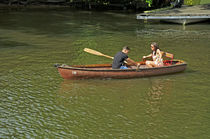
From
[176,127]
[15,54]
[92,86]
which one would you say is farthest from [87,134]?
[15,54]

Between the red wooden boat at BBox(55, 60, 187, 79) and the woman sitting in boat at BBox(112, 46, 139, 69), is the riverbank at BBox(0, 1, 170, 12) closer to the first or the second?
the red wooden boat at BBox(55, 60, 187, 79)

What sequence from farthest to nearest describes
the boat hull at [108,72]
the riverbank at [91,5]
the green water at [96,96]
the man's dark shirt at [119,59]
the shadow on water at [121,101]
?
1. the riverbank at [91,5]
2. the man's dark shirt at [119,59]
3. the boat hull at [108,72]
4. the shadow on water at [121,101]
5. the green water at [96,96]

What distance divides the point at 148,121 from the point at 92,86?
11.7ft

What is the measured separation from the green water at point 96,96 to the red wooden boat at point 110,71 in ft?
0.79

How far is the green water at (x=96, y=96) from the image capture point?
9500 mm

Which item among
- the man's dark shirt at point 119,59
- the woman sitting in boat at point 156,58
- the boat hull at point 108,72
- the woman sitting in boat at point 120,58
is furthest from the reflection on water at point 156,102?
the man's dark shirt at point 119,59

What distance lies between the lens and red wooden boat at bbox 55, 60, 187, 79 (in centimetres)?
1312

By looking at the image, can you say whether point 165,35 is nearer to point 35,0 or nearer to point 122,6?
point 122,6

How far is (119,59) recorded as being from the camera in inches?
531

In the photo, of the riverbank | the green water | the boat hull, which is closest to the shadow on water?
the green water

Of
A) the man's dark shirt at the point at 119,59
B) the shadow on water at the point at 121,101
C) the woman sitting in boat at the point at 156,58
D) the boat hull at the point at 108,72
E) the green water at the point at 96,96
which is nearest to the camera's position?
the green water at the point at 96,96

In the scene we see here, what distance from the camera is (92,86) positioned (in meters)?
12.9

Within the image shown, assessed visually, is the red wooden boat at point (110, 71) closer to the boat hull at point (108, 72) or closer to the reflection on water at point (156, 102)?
the boat hull at point (108, 72)

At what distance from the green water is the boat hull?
0.23 m
